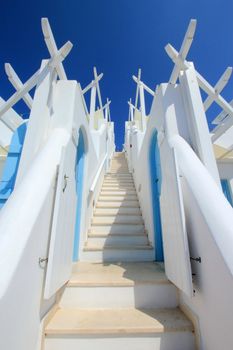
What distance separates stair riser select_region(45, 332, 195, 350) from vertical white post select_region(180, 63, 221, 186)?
4.25ft

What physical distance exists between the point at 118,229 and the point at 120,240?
0.85 ft

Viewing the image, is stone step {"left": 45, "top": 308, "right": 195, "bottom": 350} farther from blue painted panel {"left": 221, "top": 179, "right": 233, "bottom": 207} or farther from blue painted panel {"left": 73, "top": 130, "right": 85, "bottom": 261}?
blue painted panel {"left": 221, "top": 179, "right": 233, "bottom": 207}

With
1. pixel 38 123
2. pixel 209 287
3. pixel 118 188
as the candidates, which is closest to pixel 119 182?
pixel 118 188

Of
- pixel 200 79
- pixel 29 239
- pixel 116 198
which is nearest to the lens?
pixel 29 239

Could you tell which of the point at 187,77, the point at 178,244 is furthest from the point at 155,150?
the point at 178,244

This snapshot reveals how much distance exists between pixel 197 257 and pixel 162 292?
68 centimetres

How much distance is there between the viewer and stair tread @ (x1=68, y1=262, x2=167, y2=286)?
1.79 m

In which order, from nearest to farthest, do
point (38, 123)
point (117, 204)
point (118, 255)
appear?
point (38, 123), point (118, 255), point (117, 204)

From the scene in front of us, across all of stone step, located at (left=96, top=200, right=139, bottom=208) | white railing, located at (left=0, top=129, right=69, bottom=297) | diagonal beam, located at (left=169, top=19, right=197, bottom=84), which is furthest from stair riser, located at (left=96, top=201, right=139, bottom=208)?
diagonal beam, located at (left=169, top=19, right=197, bottom=84)

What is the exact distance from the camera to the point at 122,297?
1729 mm

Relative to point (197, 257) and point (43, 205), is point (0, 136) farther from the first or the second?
point (197, 257)

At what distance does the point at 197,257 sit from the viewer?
1351 mm

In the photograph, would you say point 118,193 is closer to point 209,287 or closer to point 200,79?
point 200,79

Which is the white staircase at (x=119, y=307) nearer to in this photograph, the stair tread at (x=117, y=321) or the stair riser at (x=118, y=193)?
the stair tread at (x=117, y=321)
